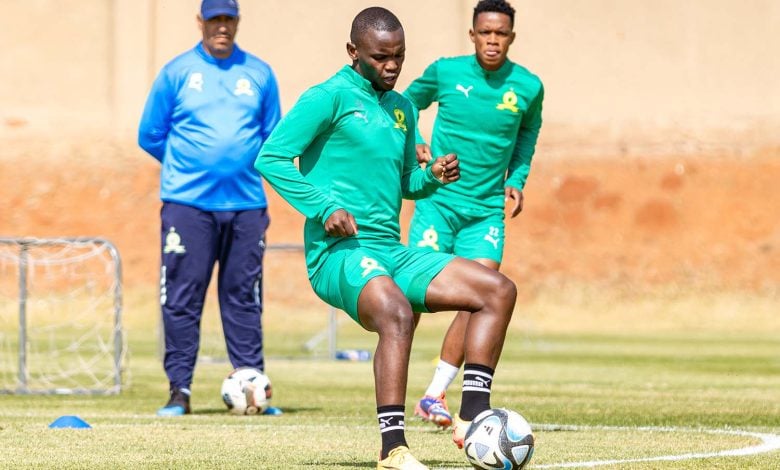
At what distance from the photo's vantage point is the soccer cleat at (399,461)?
18.7 feet

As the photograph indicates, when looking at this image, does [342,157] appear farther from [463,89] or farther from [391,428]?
[463,89]

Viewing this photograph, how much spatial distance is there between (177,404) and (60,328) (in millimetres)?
15616

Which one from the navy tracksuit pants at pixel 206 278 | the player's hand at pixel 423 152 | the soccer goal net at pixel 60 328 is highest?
the player's hand at pixel 423 152

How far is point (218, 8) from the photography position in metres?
9.39

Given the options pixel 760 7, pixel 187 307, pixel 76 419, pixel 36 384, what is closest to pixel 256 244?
→ pixel 187 307

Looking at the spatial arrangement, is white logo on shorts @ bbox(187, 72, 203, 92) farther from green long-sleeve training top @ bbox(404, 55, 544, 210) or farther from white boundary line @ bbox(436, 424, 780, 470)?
white boundary line @ bbox(436, 424, 780, 470)

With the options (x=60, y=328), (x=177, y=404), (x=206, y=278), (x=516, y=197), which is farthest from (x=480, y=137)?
(x=60, y=328)

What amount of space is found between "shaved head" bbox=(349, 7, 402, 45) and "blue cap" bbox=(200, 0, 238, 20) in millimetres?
3158

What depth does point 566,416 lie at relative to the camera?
9.25 m

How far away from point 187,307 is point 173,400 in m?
0.60

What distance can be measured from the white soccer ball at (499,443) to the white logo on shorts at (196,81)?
4.18 m

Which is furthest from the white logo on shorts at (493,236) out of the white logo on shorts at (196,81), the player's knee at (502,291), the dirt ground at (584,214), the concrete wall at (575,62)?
the concrete wall at (575,62)

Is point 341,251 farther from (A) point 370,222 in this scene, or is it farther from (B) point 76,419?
(B) point 76,419

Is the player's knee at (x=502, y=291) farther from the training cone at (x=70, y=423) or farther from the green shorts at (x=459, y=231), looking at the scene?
the training cone at (x=70, y=423)
